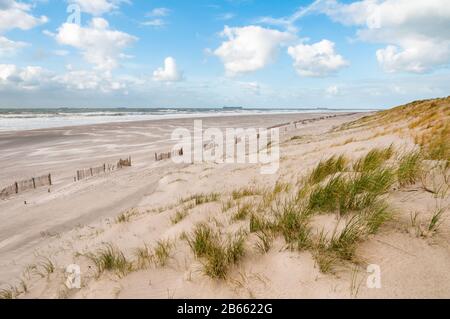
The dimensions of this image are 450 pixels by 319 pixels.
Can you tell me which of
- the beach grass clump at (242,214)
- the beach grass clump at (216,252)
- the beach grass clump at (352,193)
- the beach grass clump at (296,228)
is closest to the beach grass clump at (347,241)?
the beach grass clump at (296,228)

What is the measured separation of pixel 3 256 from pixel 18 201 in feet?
16.5

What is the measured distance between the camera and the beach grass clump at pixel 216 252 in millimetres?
2834

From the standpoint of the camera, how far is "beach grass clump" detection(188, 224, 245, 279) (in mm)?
2834

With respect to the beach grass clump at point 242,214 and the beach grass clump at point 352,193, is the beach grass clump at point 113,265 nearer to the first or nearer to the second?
the beach grass clump at point 242,214

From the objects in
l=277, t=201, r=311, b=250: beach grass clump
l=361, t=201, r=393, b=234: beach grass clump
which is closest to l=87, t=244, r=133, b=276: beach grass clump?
l=277, t=201, r=311, b=250: beach grass clump

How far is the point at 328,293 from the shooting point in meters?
2.41

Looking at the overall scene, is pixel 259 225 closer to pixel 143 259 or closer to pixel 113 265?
pixel 143 259

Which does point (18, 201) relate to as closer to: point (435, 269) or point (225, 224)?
point (225, 224)

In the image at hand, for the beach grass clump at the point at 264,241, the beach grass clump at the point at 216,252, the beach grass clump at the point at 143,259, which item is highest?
the beach grass clump at the point at 264,241

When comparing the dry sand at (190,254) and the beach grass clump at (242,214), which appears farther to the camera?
the beach grass clump at (242,214)

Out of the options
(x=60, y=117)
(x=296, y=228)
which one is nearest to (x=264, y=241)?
(x=296, y=228)

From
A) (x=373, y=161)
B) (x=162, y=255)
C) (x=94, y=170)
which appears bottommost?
(x=94, y=170)

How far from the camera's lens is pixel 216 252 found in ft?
9.90

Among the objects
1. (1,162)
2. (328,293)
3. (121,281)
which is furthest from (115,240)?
(1,162)
